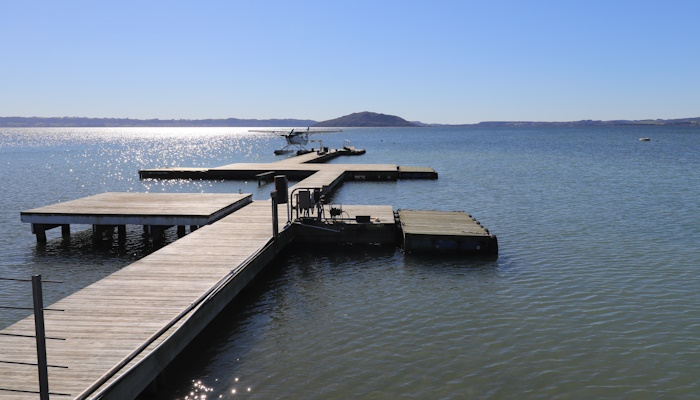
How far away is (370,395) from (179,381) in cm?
401

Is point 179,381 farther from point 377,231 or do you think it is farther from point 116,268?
point 377,231

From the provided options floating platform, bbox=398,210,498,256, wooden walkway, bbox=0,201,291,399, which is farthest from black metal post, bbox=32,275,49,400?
floating platform, bbox=398,210,498,256

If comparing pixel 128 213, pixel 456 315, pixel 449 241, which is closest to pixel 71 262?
pixel 128 213

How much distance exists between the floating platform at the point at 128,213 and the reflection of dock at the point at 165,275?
0.14 ft

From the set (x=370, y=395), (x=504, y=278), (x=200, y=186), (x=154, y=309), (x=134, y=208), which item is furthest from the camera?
(x=200, y=186)

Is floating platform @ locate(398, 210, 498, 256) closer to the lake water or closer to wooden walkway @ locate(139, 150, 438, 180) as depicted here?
the lake water

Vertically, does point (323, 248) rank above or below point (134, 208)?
below

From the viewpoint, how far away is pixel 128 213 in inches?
894

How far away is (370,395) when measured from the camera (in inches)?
422

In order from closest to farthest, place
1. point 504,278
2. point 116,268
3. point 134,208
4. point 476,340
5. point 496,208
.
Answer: point 476,340, point 504,278, point 116,268, point 134,208, point 496,208

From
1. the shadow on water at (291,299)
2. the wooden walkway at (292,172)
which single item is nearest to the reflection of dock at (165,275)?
the shadow on water at (291,299)

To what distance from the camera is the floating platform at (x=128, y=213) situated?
22.6 meters

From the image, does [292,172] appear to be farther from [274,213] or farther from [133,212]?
[274,213]

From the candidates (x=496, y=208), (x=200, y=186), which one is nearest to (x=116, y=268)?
(x=496, y=208)
